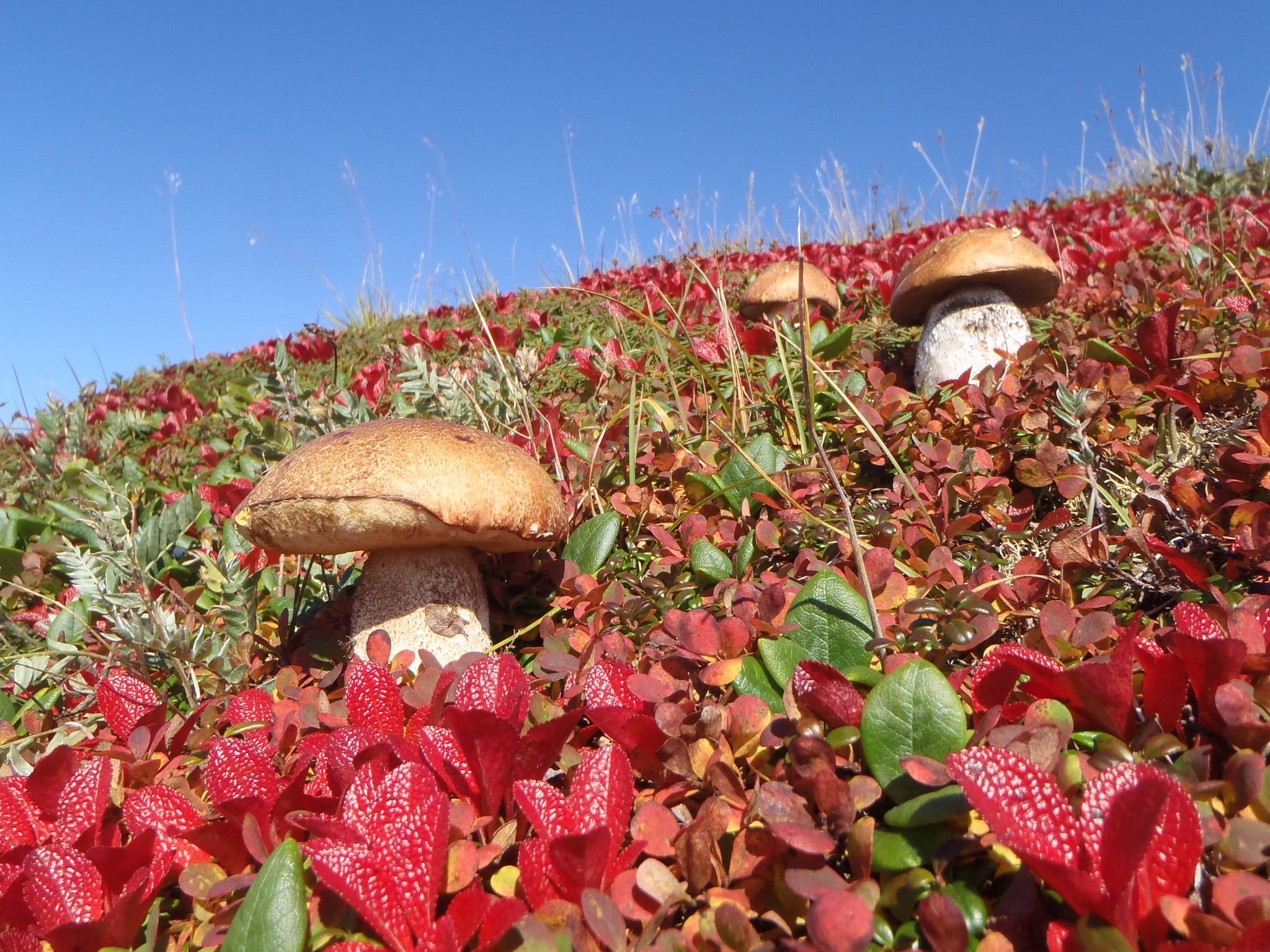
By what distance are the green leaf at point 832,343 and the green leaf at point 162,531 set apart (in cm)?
262

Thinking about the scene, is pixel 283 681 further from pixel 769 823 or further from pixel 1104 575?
pixel 1104 575

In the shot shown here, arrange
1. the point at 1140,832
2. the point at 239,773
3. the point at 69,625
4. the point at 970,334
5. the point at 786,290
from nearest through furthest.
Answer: the point at 1140,832, the point at 239,773, the point at 69,625, the point at 970,334, the point at 786,290

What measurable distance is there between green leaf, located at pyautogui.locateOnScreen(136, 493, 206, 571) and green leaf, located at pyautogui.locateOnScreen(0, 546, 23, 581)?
2.78ft

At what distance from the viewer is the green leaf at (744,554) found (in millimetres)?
2060

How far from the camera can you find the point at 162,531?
92.6 inches

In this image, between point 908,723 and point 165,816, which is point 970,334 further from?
point 165,816

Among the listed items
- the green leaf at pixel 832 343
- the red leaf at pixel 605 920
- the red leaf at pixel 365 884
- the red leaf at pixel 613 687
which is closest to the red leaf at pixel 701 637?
the red leaf at pixel 613 687

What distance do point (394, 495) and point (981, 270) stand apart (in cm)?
247

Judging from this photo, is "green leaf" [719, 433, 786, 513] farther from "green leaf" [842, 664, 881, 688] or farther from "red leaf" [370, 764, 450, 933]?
"red leaf" [370, 764, 450, 933]

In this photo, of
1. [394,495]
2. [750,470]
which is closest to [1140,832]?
[394,495]

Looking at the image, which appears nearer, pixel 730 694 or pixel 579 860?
pixel 579 860

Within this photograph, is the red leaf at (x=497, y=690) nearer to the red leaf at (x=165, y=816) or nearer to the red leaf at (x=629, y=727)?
the red leaf at (x=629, y=727)

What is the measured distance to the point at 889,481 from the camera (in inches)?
102

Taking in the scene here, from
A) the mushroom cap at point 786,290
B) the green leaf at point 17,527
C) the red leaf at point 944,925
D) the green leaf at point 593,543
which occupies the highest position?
the mushroom cap at point 786,290
